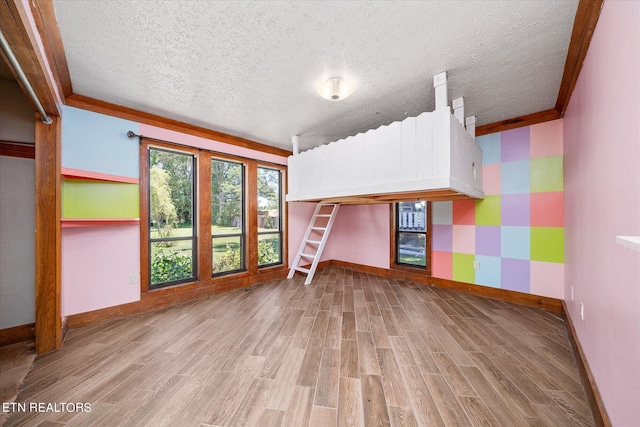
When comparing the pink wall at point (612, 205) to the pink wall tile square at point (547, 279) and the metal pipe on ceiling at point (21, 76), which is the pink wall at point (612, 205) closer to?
the pink wall tile square at point (547, 279)

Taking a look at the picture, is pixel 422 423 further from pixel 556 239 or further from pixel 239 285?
pixel 239 285

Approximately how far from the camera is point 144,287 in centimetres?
271

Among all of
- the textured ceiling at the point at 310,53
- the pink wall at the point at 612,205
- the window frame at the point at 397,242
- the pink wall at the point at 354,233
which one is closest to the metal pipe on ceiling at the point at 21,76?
the textured ceiling at the point at 310,53

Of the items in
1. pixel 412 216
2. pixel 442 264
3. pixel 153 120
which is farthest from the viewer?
pixel 412 216

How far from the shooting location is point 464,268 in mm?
3320

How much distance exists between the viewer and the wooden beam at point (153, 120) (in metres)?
2.36

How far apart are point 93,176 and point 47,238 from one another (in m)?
0.64

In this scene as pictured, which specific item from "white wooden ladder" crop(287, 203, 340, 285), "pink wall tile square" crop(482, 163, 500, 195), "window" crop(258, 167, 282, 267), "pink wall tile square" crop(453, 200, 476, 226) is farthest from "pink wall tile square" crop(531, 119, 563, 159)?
"window" crop(258, 167, 282, 267)

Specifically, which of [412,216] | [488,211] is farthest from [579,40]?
[412,216]

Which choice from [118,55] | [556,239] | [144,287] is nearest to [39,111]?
[118,55]

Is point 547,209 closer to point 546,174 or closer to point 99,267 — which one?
point 546,174

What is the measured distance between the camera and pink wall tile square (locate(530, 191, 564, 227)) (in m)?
2.64

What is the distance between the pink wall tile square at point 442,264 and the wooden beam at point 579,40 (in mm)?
2275

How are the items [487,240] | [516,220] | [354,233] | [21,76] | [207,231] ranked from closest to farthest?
[21,76] < [516,220] < [487,240] < [207,231] < [354,233]
